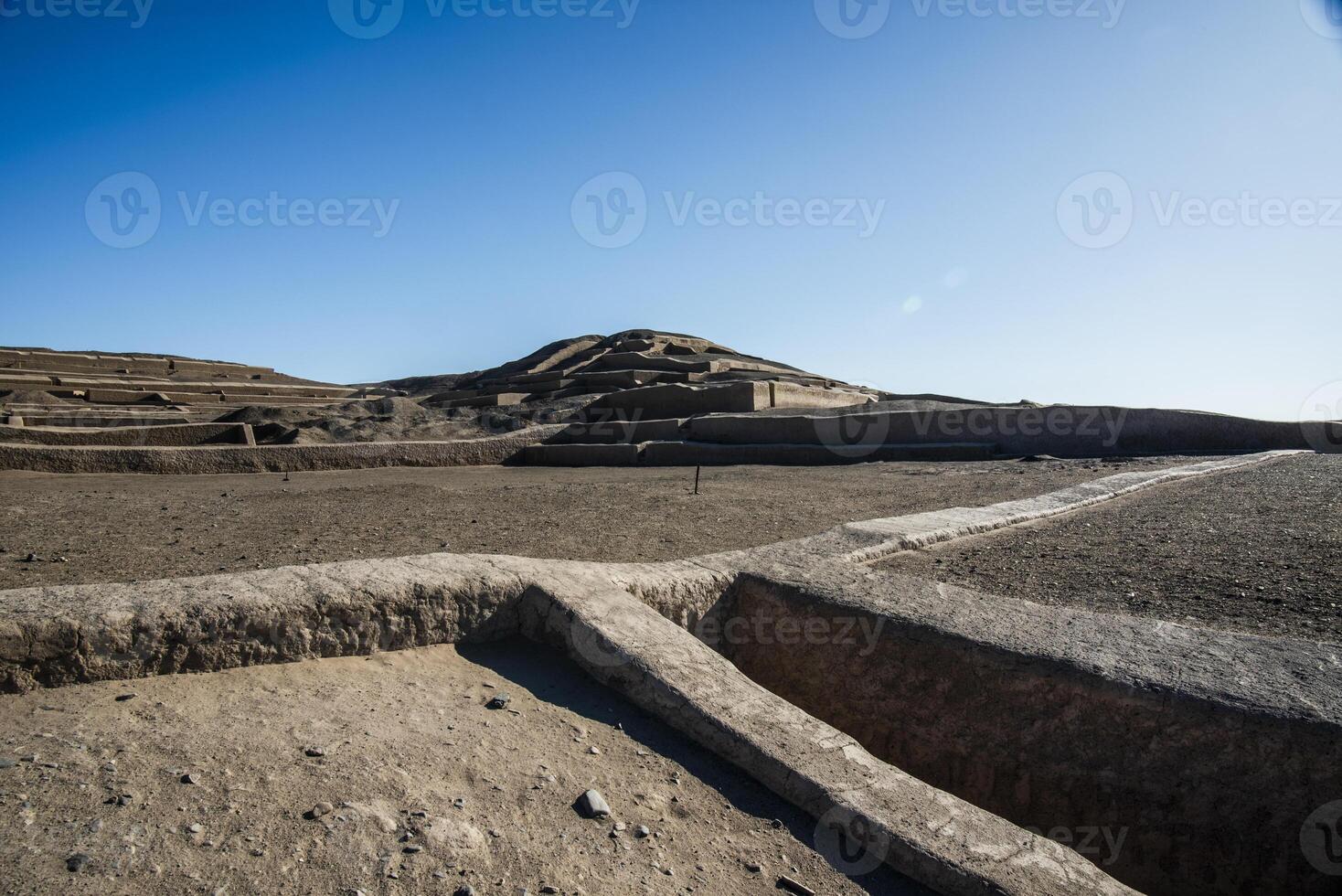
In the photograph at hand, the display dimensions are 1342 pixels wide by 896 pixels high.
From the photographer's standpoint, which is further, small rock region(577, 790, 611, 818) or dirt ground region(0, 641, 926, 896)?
small rock region(577, 790, 611, 818)

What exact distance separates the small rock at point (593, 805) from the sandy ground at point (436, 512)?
2.55m

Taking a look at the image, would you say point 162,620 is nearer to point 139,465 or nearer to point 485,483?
point 485,483

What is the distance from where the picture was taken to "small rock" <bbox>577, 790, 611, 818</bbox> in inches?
62.4

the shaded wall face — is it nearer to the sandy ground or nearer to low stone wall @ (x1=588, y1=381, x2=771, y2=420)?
the sandy ground

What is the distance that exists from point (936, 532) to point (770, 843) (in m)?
3.17

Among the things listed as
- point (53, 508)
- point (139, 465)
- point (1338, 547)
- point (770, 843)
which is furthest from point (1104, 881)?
point (139, 465)

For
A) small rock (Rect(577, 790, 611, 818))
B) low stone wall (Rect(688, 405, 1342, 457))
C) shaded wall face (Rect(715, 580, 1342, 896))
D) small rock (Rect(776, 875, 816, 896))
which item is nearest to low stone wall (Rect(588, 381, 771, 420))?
low stone wall (Rect(688, 405, 1342, 457))

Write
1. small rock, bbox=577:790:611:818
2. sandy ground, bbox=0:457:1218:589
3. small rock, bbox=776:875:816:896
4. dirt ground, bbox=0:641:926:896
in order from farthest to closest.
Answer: sandy ground, bbox=0:457:1218:589, small rock, bbox=577:790:611:818, small rock, bbox=776:875:816:896, dirt ground, bbox=0:641:926:896

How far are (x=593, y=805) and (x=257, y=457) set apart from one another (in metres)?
10.7

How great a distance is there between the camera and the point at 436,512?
6.24 m

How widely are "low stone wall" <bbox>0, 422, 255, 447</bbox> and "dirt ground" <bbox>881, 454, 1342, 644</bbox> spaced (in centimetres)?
1145

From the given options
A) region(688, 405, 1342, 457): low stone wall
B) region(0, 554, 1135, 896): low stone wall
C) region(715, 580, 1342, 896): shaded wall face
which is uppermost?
region(688, 405, 1342, 457): low stone wall

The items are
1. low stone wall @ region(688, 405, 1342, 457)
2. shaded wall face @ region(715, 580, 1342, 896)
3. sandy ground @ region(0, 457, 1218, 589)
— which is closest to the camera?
shaded wall face @ region(715, 580, 1342, 896)

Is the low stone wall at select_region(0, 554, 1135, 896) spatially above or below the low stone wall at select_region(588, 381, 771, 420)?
below
